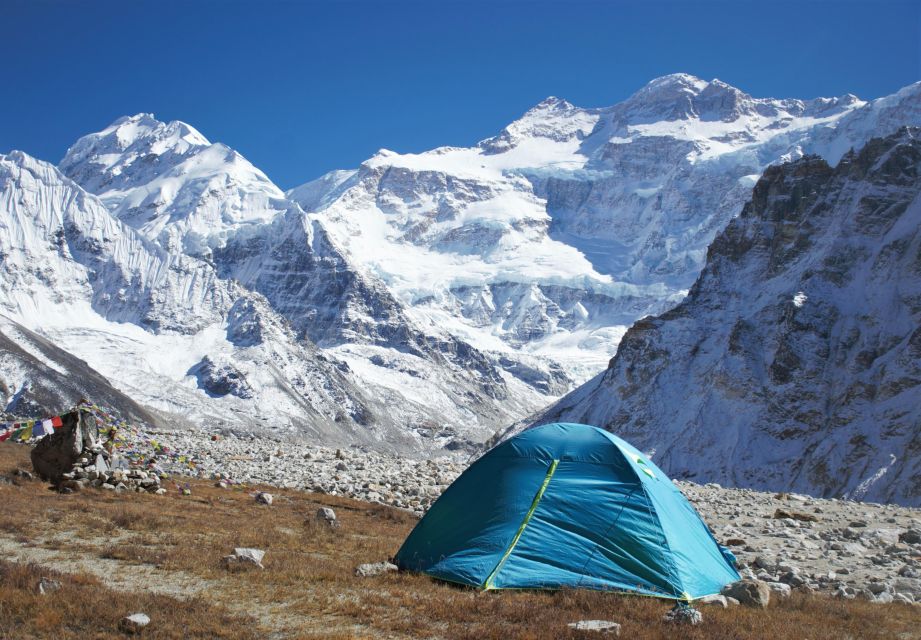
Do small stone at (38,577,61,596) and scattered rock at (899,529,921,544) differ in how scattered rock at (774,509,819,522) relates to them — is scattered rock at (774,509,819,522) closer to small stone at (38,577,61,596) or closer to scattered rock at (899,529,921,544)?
scattered rock at (899,529,921,544)

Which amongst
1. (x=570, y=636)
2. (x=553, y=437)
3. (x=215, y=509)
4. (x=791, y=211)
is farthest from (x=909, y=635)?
(x=791, y=211)

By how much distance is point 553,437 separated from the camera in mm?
17344

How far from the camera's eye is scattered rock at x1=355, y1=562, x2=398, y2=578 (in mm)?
15258

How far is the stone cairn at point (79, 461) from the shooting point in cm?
2523

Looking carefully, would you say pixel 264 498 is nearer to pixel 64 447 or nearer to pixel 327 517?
pixel 327 517

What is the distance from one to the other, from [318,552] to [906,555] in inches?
588

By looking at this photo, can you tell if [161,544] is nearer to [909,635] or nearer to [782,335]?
[909,635]

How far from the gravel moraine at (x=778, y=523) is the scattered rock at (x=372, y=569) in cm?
750

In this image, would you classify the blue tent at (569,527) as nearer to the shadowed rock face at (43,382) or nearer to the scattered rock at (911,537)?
the scattered rock at (911,537)

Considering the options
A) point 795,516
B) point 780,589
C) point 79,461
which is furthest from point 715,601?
point 79,461

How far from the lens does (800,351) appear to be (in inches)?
3127

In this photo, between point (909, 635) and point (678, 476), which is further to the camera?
point (678, 476)

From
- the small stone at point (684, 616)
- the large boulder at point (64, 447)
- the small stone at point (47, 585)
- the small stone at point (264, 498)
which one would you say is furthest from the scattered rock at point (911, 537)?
the large boulder at point (64, 447)

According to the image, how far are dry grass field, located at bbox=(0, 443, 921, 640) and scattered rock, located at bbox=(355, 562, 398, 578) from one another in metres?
0.22
